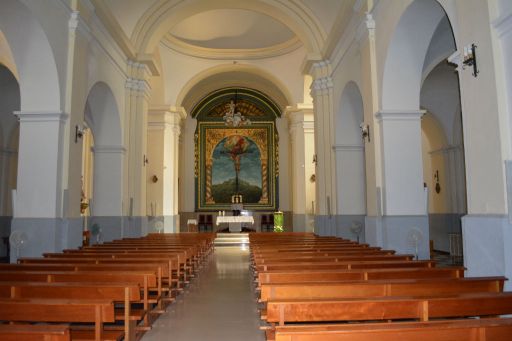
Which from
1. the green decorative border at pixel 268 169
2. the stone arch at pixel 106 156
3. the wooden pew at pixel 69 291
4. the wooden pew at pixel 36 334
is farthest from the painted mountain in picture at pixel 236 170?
the wooden pew at pixel 36 334

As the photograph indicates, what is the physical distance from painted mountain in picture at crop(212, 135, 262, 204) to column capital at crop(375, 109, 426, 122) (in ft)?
48.9

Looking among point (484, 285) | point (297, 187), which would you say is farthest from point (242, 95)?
point (484, 285)

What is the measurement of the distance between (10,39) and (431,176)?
11.0 meters

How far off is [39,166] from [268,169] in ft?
50.8

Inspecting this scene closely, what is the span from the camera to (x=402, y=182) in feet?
23.0

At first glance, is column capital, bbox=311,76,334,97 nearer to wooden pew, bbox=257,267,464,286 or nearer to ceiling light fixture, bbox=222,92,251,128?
wooden pew, bbox=257,267,464,286

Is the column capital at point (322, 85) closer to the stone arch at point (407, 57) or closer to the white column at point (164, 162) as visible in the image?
the stone arch at point (407, 57)

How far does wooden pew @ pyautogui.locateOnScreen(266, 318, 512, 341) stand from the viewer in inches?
79.3

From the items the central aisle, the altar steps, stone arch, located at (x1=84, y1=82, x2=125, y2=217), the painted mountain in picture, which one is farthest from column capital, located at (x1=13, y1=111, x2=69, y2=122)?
the painted mountain in picture

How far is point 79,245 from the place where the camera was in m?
7.69

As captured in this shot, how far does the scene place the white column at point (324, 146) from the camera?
35.2ft

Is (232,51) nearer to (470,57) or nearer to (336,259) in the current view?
(336,259)

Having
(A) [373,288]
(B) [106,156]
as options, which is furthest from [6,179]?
(A) [373,288]

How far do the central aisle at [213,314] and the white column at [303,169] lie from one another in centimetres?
844
